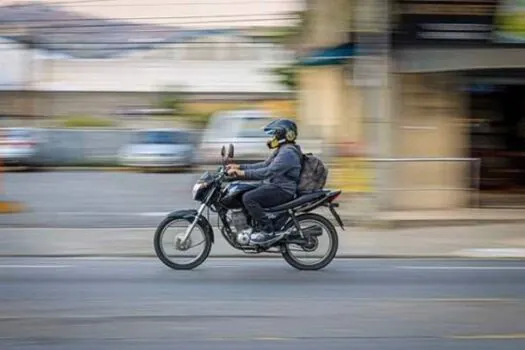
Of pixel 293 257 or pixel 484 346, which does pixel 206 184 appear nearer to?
pixel 293 257

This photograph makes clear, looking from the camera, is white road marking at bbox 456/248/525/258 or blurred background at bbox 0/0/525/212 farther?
blurred background at bbox 0/0/525/212

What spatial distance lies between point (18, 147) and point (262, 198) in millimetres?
19911

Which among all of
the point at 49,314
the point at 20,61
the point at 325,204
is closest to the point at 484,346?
the point at 49,314

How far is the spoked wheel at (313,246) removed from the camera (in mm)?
12219

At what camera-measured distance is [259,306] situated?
9.35 metres

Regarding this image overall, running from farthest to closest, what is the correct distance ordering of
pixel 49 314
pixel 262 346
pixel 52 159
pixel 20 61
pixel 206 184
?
pixel 20 61
pixel 52 159
pixel 206 184
pixel 49 314
pixel 262 346

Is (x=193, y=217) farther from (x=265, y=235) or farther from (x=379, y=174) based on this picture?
(x=379, y=174)

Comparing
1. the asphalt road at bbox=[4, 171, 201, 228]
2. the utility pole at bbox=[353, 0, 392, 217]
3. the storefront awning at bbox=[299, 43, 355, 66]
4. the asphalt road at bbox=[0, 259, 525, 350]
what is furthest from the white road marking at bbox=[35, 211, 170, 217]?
the asphalt road at bbox=[0, 259, 525, 350]

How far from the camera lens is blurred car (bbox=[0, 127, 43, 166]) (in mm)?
30344

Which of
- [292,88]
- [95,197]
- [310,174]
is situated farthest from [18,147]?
[310,174]

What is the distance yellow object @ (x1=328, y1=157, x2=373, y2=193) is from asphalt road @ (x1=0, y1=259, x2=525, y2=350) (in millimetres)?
4159

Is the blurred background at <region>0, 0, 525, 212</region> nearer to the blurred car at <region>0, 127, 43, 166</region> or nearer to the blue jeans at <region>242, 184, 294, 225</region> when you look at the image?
the blurred car at <region>0, 127, 43, 166</region>

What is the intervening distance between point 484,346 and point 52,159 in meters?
25.9

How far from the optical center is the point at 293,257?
12289mm
